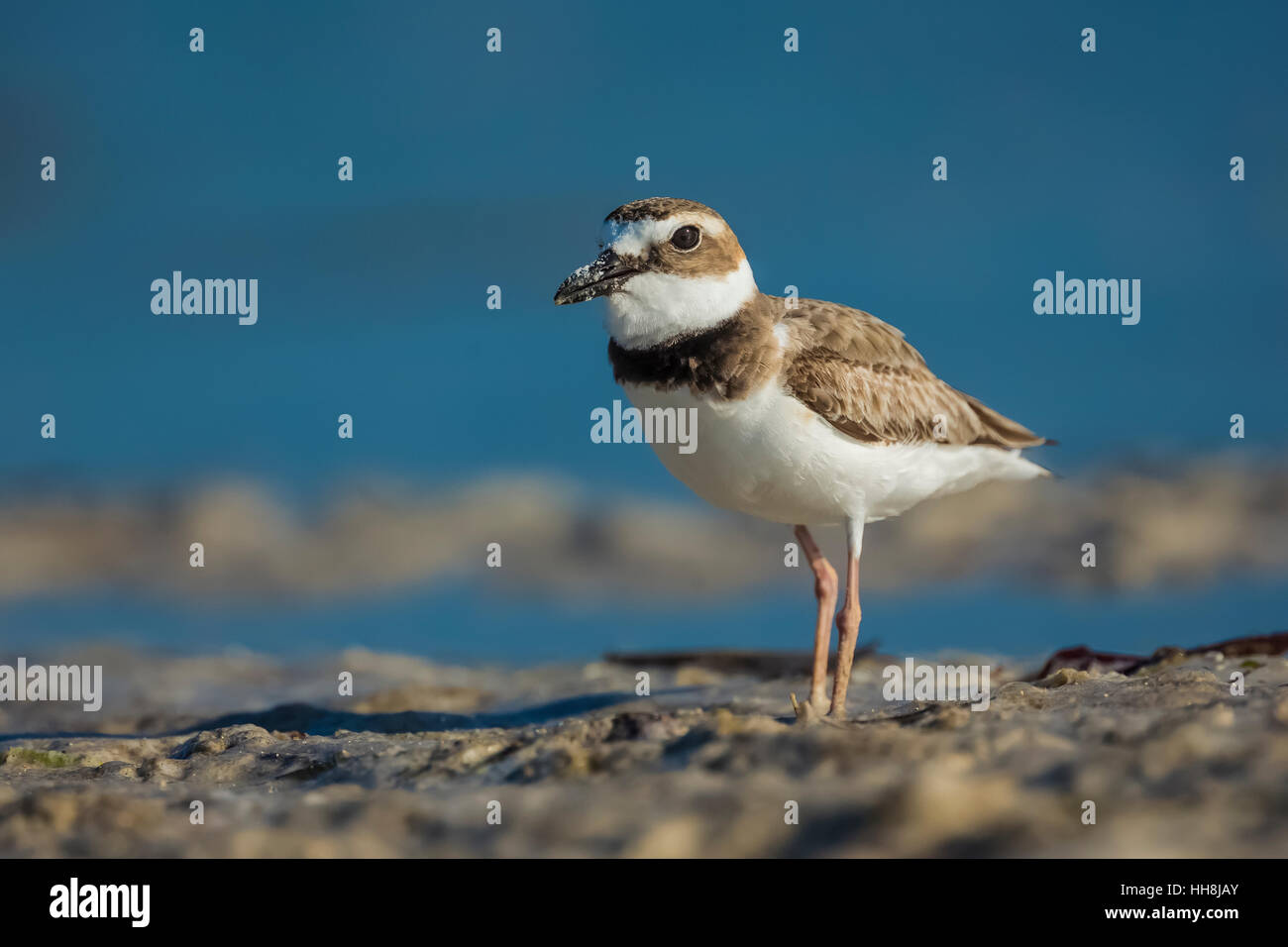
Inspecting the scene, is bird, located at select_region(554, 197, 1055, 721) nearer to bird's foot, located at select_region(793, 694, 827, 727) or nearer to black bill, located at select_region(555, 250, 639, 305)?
black bill, located at select_region(555, 250, 639, 305)

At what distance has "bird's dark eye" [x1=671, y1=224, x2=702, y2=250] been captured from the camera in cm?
639

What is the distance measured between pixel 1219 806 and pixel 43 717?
879 centimetres

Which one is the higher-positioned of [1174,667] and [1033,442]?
[1033,442]

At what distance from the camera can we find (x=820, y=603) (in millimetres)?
7289

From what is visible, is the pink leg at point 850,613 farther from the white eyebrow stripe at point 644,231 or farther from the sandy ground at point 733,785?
the white eyebrow stripe at point 644,231

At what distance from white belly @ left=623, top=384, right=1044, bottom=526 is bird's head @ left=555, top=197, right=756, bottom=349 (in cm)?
39

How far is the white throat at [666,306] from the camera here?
627 centimetres

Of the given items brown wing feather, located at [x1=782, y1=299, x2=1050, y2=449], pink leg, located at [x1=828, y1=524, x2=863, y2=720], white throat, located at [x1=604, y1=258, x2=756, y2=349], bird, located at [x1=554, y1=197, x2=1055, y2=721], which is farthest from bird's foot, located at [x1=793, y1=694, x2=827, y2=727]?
white throat, located at [x1=604, y1=258, x2=756, y2=349]

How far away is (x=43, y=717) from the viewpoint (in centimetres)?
916

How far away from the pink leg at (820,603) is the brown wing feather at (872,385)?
1.01m

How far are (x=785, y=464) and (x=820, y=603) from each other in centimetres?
138

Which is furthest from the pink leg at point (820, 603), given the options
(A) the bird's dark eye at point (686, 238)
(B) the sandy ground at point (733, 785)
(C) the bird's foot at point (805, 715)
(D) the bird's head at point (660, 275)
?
(A) the bird's dark eye at point (686, 238)
